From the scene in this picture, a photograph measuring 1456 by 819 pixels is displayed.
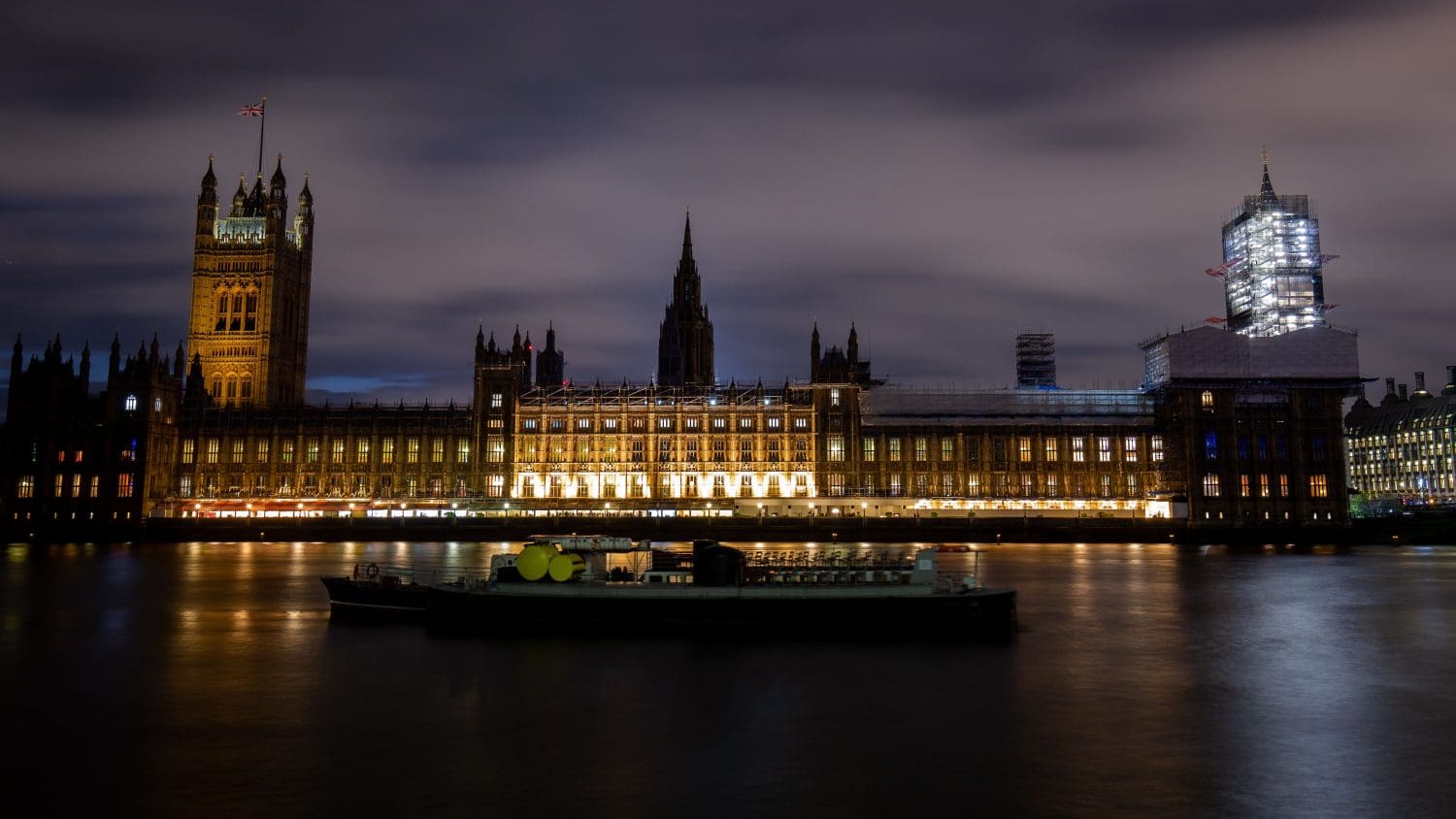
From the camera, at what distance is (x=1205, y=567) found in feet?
266

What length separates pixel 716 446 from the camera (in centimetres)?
13512

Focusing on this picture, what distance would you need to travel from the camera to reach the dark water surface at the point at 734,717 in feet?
72.4

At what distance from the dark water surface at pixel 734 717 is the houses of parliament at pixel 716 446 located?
261ft

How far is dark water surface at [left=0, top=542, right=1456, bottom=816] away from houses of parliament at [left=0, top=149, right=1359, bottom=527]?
261 ft

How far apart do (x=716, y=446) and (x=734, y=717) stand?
106 metres

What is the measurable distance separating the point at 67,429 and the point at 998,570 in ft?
366

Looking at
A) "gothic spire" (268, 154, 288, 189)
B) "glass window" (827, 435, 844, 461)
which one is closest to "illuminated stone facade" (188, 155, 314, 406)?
"gothic spire" (268, 154, 288, 189)

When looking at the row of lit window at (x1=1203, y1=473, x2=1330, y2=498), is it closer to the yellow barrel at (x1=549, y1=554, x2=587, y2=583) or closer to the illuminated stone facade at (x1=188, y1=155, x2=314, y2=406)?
the yellow barrel at (x1=549, y1=554, x2=587, y2=583)

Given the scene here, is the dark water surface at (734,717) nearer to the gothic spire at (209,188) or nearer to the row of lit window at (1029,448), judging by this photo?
the row of lit window at (1029,448)

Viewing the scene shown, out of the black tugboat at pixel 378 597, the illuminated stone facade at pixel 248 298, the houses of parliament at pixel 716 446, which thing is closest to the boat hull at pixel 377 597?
the black tugboat at pixel 378 597

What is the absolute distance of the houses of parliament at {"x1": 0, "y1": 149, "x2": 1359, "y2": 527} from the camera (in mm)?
128875

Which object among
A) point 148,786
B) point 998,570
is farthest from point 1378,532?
point 148,786

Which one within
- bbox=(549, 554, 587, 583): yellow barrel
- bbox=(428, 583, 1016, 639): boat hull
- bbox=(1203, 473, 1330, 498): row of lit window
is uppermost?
bbox=(1203, 473, 1330, 498): row of lit window

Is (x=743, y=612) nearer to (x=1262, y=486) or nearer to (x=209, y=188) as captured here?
(x=1262, y=486)
